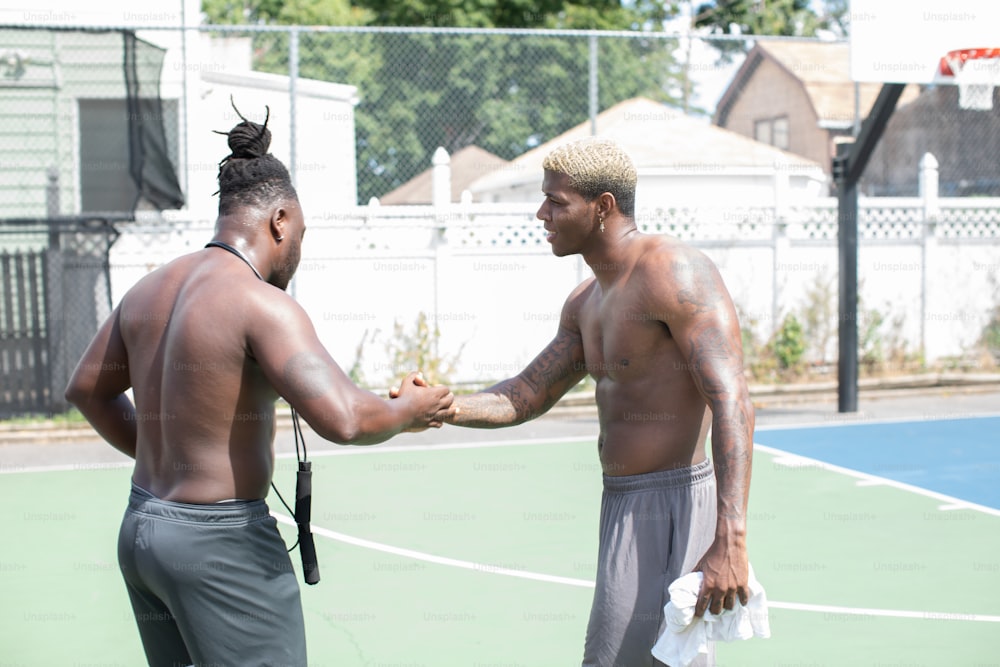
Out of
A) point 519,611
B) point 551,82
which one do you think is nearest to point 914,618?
point 519,611

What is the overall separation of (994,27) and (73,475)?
391 inches

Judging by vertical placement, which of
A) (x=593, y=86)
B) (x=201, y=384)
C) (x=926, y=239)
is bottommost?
(x=201, y=384)

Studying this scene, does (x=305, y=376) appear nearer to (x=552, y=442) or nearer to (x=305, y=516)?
(x=305, y=516)

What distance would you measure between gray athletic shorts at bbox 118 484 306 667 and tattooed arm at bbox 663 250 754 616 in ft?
3.80

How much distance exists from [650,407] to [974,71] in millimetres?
9945

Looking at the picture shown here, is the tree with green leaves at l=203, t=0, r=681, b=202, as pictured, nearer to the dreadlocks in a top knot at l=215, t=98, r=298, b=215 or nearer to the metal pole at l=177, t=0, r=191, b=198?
the metal pole at l=177, t=0, r=191, b=198

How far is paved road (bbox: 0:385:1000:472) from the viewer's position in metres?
11.1

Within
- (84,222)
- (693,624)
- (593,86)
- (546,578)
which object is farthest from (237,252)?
(593,86)

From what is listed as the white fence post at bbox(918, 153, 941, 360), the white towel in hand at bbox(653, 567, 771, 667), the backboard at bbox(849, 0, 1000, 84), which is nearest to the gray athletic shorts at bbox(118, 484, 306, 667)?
the white towel in hand at bbox(653, 567, 771, 667)

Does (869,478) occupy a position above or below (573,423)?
below

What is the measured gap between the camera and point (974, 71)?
12117 mm

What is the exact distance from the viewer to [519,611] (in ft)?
20.2

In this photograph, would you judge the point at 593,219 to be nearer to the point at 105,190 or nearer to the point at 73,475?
the point at 73,475

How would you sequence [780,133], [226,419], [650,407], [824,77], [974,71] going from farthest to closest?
[780,133], [824,77], [974,71], [650,407], [226,419]
